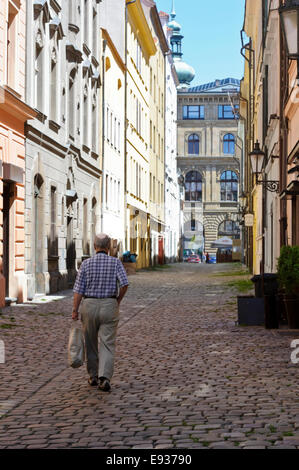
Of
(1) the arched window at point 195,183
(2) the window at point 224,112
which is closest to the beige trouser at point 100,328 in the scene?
(1) the arched window at point 195,183

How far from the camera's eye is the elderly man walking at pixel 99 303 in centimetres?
906

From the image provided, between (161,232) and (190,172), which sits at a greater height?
(190,172)

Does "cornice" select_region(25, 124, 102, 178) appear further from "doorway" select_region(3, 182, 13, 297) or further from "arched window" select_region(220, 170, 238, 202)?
"arched window" select_region(220, 170, 238, 202)

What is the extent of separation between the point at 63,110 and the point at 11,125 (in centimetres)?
718

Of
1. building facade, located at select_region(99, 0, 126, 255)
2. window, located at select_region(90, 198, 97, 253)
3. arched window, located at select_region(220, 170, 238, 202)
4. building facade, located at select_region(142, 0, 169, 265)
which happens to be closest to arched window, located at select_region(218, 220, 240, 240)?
arched window, located at select_region(220, 170, 238, 202)

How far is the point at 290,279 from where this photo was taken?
1377 cm

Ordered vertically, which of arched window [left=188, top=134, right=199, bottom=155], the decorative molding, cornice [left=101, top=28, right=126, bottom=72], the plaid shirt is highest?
arched window [left=188, top=134, right=199, bottom=155]

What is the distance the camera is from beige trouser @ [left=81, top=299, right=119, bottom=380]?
8.98 metres

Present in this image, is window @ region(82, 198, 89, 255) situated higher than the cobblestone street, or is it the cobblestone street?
window @ region(82, 198, 89, 255)

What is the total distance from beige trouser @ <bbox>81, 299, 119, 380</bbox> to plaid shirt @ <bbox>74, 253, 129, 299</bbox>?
0.30 ft

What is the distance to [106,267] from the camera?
9.20 m
